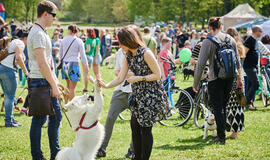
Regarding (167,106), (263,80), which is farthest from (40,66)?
(263,80)

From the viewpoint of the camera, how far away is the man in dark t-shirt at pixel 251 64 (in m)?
9.28

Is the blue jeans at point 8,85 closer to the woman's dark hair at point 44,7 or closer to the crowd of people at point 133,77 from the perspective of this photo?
the crowd of people at point 133,77

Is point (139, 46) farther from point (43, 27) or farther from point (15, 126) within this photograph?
point (15, 126)

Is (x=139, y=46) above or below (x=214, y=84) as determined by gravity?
above

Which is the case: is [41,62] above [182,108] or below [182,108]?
above

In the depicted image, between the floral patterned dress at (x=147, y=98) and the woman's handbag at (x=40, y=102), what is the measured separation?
120cm

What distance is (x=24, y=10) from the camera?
69.0m

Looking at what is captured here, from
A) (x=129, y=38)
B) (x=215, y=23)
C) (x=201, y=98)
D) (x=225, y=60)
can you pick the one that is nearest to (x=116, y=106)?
(x=129, y=38)

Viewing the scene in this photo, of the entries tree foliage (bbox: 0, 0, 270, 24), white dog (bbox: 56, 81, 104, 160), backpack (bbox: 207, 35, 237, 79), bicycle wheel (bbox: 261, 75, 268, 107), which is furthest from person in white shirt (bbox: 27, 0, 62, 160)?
tree foliage (bbox: 0, 0, 270, 24)

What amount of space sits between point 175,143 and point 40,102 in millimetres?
2921

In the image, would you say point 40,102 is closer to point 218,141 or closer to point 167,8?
point 218,141

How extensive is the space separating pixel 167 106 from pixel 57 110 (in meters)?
1.57

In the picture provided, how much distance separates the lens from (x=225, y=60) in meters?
6.01

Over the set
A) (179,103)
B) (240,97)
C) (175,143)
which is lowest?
(175,143)
